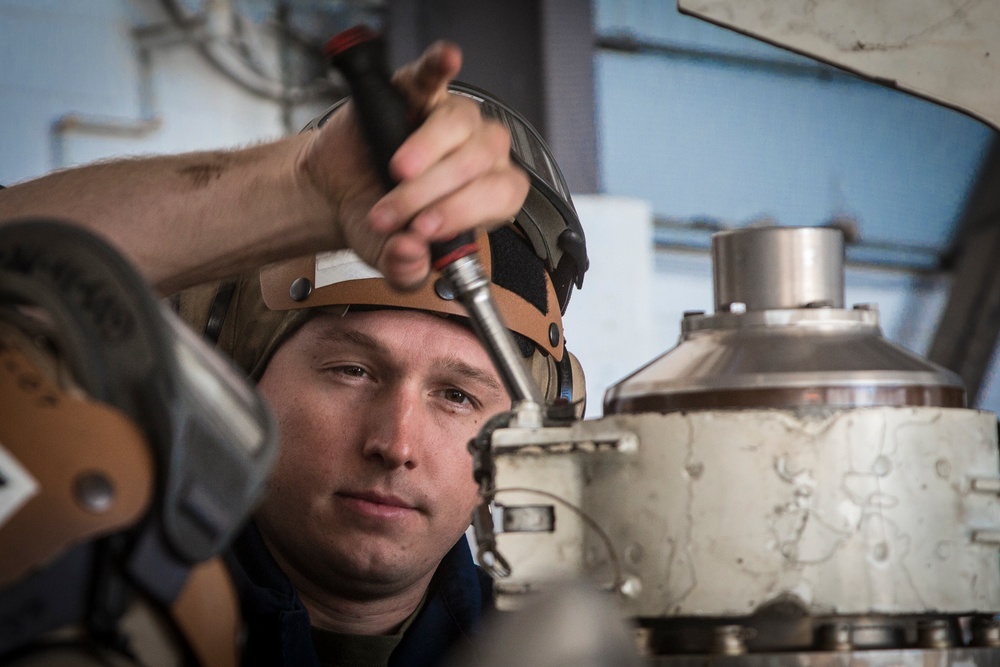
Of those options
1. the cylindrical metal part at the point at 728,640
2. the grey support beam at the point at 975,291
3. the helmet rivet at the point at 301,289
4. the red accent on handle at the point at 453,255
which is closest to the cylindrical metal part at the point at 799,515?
the cylindrical metal part at the point at 728,640

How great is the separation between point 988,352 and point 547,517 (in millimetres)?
3193

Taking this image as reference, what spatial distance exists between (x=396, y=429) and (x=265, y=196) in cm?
32

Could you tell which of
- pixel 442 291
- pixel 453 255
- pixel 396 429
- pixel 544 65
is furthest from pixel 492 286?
pixel 544 65

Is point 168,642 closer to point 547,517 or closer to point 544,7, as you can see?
point 547,517

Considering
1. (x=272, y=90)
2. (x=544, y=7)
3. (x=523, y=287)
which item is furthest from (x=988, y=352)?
(x=523, y=287)

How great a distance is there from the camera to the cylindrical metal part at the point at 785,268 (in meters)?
0.67

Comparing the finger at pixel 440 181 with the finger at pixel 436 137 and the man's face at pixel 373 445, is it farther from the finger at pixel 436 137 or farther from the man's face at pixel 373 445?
the man's face at pixel 373 445

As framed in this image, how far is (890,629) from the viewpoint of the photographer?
61 centimetres

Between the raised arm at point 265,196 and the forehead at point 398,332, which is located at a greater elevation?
the raised arm at point 265,196

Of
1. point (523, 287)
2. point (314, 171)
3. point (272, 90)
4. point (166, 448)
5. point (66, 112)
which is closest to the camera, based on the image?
point (166, 448)

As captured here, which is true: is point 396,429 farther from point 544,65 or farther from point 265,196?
point 544,65

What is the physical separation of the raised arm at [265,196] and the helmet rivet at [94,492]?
13.2 inches

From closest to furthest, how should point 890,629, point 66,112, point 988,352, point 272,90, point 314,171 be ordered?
point 890,629, point 314,171, point 66,112, point 272,90, point 988,352

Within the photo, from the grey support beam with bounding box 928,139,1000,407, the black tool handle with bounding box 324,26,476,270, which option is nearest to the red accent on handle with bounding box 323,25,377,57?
the black tool handle with bounding box 324,26,476,270
